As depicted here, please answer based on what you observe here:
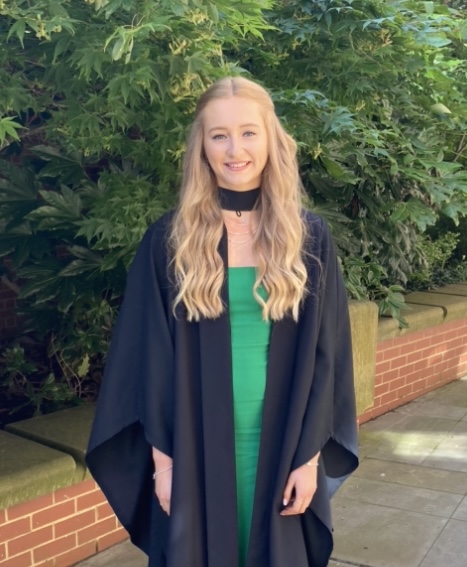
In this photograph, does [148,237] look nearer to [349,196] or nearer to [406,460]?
[349,196]

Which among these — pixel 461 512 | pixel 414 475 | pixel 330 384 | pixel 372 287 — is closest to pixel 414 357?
pixel 372 287

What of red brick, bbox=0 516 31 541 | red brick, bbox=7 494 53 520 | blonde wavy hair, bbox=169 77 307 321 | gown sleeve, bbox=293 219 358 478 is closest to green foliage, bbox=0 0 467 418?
blonde wavy hair, bbox=169 77 307 321

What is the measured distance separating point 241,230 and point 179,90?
3.19ft

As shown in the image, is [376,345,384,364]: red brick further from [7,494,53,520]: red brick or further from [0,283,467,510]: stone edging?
[7,494,53,520]: red brick

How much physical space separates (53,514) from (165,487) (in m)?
1.29

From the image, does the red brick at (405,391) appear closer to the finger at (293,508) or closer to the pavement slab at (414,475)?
the pavement slab at (414,475)

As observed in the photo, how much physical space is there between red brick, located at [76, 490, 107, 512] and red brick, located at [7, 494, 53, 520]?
0.55 ft

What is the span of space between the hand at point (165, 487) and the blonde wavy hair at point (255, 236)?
472 mm

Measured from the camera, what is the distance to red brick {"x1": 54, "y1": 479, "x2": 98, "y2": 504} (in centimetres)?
336

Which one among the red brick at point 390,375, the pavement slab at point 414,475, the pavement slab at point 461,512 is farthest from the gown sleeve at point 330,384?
A: the red brick at point 390,375

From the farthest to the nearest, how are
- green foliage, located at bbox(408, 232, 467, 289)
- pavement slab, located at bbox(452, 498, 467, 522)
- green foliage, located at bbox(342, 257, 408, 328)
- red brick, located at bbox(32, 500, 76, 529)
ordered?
green foliage, located at bbox(408, 232, 467, 289) → green foliage, located at bbox(342, 257, 408, 328) → pavement slab, located at bbox(452, 498, 467, 522) → red brick, located at bbox(32, 500, 76, 529)

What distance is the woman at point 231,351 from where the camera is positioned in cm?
219

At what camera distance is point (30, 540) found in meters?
3.26

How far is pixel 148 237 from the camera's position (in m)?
2.31
